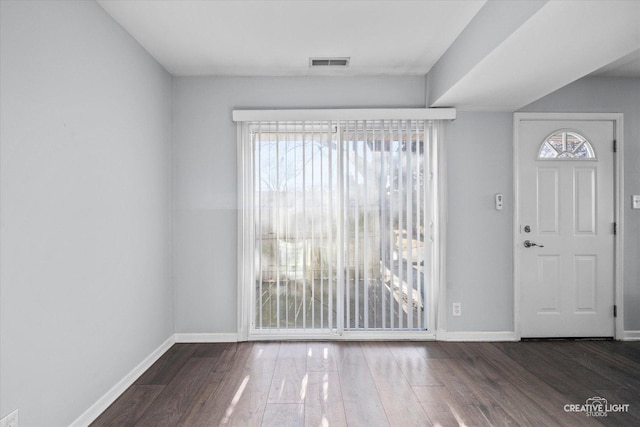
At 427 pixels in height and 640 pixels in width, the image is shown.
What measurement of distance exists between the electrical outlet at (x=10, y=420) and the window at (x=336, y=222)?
6.52ft

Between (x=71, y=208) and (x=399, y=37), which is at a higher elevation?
(x=399, y=37)

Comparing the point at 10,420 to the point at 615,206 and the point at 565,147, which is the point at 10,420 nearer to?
the point at 565,147

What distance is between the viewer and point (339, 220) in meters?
3.48

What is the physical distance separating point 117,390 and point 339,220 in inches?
86.6

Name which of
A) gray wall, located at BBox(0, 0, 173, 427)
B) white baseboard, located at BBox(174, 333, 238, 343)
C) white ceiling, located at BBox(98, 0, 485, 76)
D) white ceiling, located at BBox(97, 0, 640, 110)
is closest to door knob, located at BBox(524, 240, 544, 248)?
white ceiling, located at BBox(97, 0, 640, 110)

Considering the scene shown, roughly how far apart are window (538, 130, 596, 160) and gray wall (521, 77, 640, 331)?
253 mm

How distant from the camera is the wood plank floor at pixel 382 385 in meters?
2.20

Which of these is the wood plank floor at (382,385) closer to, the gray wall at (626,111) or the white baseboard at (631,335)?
the white baseboard at (631,335)

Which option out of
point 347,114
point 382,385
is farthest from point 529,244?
point 347,114

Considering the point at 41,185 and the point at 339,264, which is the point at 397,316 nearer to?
the point at 339,264

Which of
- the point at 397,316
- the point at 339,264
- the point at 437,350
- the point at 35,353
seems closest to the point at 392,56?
the point at 339,264

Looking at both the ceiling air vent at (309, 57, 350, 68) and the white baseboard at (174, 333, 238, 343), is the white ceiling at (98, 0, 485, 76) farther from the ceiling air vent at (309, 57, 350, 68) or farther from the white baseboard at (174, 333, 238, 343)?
the white baseboard at (174, 333, 238, 343)

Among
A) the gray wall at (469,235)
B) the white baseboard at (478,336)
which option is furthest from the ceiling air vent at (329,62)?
the white baseboard at (478,336)

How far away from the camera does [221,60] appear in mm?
3176
